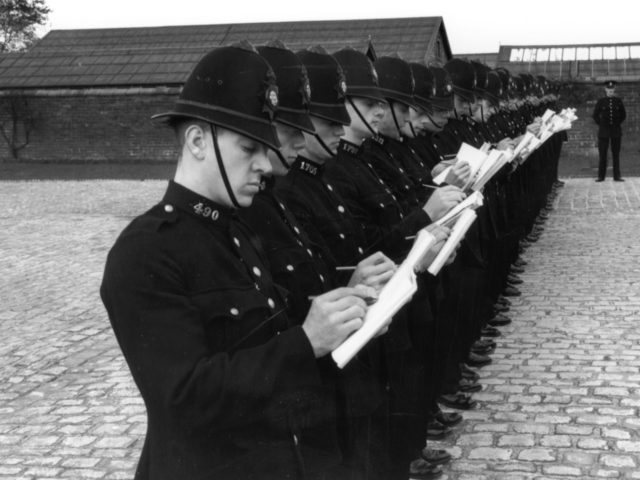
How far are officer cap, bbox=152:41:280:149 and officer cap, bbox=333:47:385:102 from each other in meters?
1.93

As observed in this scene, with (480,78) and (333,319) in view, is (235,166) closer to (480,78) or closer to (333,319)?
(333,319)

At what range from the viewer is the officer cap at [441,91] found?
20.6ft

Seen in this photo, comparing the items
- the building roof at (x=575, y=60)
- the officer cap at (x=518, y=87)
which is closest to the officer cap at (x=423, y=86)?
the officer cap at (x=518, y=87)

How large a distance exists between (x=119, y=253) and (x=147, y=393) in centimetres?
35

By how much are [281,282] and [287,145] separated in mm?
482

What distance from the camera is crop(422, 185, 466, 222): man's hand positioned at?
4.77m

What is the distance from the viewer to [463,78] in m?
8.02

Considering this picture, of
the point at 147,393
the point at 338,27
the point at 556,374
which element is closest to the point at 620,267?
the point at 556,374

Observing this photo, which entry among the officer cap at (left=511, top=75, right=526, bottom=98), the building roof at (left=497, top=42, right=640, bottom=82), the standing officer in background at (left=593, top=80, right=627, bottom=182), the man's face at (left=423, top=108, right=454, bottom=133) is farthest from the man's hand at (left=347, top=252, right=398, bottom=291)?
the building roof at (left=497, top=42, right=640, bottom=82)

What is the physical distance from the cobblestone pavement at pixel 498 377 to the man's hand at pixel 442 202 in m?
1.36

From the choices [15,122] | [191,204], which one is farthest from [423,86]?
[15,122]

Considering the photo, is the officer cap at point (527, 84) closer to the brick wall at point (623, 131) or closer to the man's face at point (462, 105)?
the man's face at point (462, 105)

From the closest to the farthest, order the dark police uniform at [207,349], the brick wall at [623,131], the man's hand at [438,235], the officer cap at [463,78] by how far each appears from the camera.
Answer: the dark police uniform at [207,349]
the man's hand at [438,235]
the officer cap at [463,78]
the brick wall at [623,131]

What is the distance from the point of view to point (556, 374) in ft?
21.7
